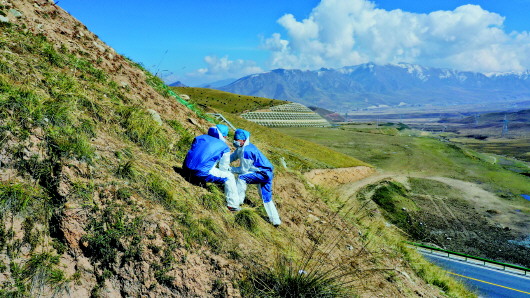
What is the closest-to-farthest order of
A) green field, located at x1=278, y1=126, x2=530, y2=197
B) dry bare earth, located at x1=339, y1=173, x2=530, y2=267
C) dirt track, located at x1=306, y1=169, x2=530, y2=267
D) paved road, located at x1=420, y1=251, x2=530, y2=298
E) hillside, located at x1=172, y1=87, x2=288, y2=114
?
paved road, located at x1=420, y1=251, x2=530, y2=298, dry bare earth, located at x1=339, y1=173, x2=530, y2=267, dirt track, located at x1=306, y1=169, x2=530, y2=267, green field, located at x1=278, y1=126, x2=530, y2=197, hillside, located at x1=172, y1=87, x2=288, y2=114

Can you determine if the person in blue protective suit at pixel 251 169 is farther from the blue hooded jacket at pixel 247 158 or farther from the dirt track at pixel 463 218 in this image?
the dirt track at pixel 463 218

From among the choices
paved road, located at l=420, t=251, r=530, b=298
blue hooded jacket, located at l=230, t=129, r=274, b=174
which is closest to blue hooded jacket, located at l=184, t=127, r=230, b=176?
blue hooded jacket, located at l=230, t=129, r=274, b=174

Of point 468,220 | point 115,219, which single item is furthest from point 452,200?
point 115,219

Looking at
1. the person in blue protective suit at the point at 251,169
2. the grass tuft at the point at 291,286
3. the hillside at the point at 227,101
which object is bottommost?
the grass tuft at the point at 291,286

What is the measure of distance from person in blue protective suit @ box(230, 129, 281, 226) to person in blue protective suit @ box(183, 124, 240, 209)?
34cm

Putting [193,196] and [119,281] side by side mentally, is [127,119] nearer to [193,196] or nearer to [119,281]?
[193,196]

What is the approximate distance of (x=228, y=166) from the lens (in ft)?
21.8

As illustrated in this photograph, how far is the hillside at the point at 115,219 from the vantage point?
14.5 ft

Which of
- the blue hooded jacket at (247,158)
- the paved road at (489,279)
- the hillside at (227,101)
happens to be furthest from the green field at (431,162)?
the blue hooded jacket at (247,158)

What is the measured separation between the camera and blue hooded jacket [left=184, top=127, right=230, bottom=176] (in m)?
6.38

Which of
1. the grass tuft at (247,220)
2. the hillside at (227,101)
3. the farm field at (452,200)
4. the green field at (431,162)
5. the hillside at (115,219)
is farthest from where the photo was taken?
the hillside at (227,101)

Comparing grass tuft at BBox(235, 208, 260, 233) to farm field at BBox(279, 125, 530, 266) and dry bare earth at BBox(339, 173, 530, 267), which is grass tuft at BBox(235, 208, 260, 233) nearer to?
farm field at BBox(279, 125, 530, 266)

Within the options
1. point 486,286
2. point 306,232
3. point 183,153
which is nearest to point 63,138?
point 183,153

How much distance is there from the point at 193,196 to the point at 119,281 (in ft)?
6.95
